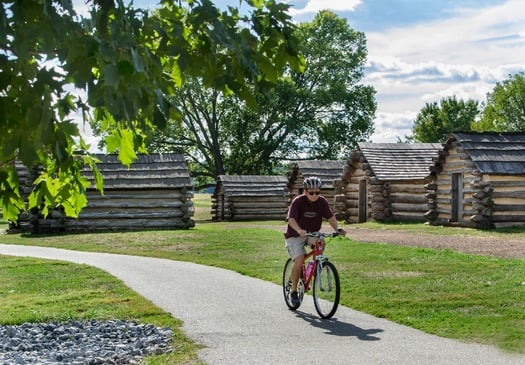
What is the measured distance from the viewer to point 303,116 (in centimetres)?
6269

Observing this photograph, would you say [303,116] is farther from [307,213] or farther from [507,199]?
[307,213]

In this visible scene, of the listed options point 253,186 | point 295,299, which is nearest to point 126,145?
point 295,299

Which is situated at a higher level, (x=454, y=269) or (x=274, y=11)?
(x=274, y=11)

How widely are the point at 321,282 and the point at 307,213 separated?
1.00 m

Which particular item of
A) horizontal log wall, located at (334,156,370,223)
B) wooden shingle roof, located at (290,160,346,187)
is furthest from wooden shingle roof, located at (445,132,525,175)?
wooden shingle roof, located at (290,160,346,187)

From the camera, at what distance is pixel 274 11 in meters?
5.10

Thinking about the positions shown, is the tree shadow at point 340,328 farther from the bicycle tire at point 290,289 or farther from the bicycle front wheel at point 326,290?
the bicycle tire at point 290,289

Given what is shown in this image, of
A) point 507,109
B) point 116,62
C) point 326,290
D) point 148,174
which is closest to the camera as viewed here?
point 116,62

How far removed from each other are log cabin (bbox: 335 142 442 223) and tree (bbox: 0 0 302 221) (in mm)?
27934

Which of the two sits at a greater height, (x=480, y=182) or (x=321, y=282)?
(x=480, y=182)

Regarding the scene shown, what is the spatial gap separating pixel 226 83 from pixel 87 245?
2008 centimetres

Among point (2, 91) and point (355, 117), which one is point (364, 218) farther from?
point (2, 91)

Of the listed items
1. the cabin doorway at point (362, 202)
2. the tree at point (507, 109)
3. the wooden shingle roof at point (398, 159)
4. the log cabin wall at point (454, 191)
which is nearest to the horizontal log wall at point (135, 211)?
the wooden shingle roof at point (398, 159)

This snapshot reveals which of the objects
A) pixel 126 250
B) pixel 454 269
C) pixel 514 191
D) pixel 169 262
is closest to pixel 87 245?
pixel 126 250
